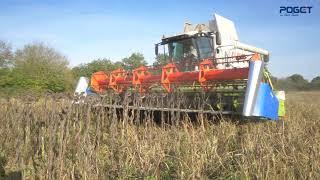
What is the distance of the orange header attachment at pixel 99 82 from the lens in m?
8.78

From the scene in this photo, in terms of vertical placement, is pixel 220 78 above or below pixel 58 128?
above

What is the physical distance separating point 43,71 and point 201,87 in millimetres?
21903

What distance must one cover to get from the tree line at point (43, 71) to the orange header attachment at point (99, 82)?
2.48 m

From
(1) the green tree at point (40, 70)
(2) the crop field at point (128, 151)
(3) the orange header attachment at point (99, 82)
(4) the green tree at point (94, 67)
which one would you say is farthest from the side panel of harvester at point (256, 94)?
(4) the green tree at point (94, 67)

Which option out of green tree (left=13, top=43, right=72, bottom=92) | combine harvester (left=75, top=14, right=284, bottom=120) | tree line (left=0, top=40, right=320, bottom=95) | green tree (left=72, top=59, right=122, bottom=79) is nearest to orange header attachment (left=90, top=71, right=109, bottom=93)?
combine harvester (left=75, top=14, right=284, bottom=120)

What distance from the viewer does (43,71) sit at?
2669cm

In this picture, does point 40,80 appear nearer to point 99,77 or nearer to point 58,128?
point 99,77

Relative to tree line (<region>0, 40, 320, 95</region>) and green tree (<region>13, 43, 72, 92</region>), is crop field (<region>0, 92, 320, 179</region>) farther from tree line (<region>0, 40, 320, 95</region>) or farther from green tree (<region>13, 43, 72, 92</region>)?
green tree (<region>13, 43, 72, 92</region>)

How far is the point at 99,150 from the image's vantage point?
4949mm

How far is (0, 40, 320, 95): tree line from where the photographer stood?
2203 centimetres

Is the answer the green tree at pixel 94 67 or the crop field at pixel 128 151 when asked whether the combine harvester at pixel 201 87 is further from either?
the green tree at pixel 94 67

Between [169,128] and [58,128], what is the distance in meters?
2.33

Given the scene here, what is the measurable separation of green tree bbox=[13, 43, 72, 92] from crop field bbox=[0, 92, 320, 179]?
10.0m

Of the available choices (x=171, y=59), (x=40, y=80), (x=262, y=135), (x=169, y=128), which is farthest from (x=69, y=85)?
(x=262, y=135)
